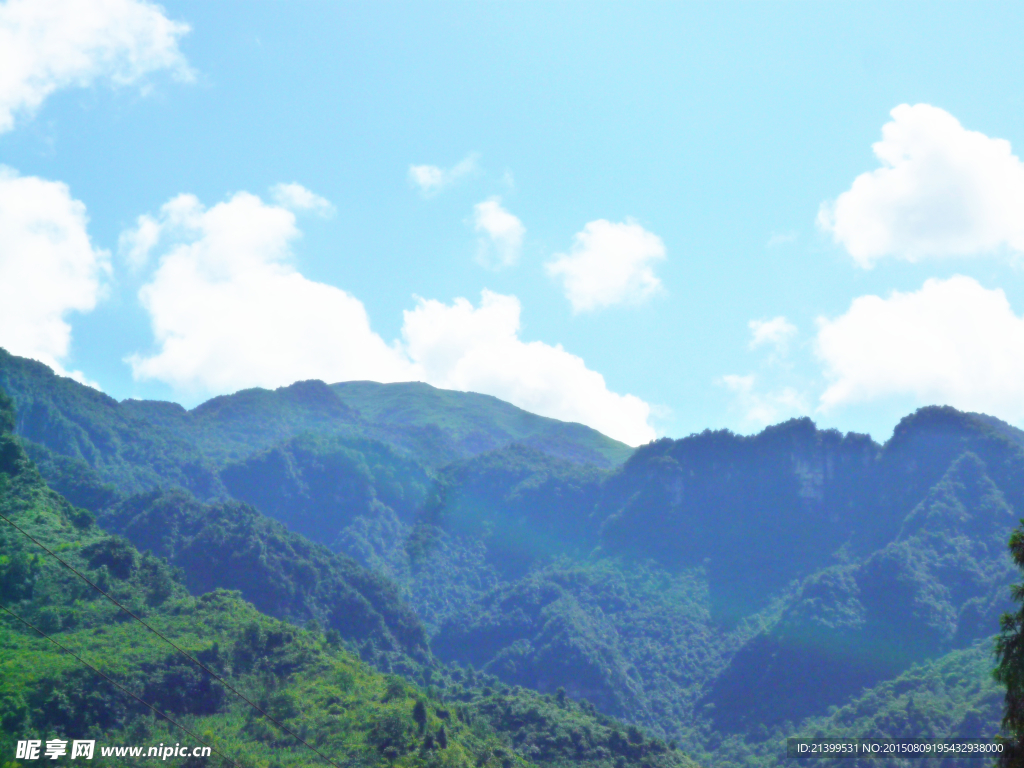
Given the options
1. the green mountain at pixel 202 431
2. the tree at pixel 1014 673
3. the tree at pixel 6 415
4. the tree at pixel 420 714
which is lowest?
the tree at pixel 420 714

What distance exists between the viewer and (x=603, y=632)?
102 metres

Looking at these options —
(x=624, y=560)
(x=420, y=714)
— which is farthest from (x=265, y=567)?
(x=624, y=560)

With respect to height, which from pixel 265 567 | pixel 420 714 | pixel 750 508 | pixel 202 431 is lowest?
pixel 420 714

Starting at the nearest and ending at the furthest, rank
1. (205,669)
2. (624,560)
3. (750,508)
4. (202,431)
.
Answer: (205,669) < (624,560) < (750,508) < (202,431)

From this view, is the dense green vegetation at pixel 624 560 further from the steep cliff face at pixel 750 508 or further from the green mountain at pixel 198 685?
the green mountain at pixel 198 685

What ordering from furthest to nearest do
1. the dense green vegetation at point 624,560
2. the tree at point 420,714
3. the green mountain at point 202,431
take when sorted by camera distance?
the green mountain at point 202,431 < the dense green vegetation at point 624,560 < the tree at point 420,714

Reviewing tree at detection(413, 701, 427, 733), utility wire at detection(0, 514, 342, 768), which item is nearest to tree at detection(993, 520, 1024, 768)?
utility wire at detection(0, 514, 342, 768)

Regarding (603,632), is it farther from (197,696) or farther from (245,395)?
(245,395)

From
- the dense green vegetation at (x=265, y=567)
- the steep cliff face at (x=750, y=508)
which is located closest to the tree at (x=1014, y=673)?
the dense green vegetation at (x=265, y=567)

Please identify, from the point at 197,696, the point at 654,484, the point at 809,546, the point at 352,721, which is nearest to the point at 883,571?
the point at 809,546

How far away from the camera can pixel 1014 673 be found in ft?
51.0

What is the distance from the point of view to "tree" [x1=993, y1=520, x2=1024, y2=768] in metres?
15.4

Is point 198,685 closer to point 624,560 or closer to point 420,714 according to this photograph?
point 420,714

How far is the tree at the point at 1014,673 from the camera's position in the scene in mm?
15375
